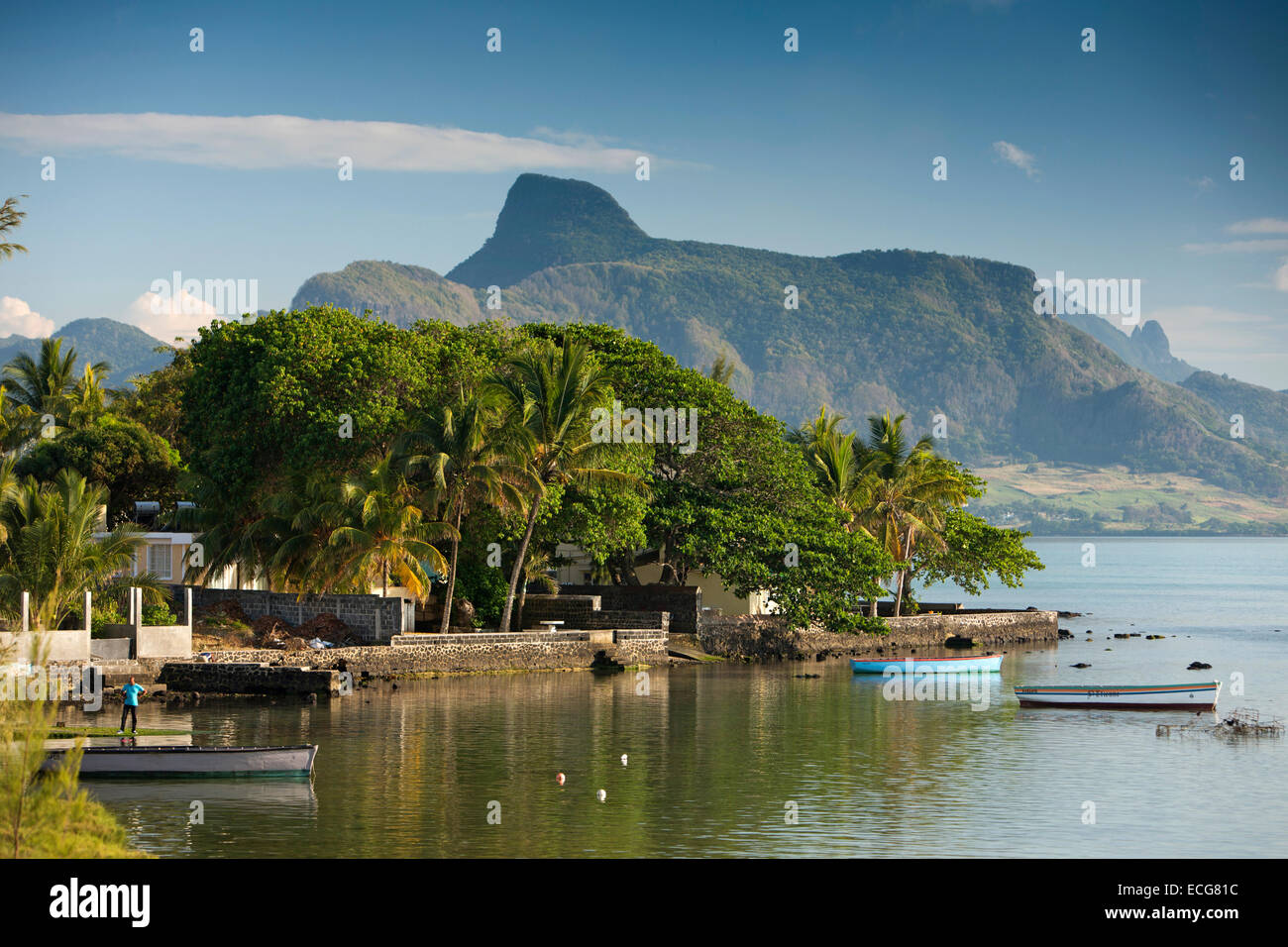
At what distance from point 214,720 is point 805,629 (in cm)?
3004

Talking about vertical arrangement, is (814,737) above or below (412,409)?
below

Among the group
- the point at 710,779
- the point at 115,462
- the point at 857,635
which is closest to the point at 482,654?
the point at 115,462

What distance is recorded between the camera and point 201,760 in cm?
2530

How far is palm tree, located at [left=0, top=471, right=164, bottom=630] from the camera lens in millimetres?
37312

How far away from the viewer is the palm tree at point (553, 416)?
45.6 m

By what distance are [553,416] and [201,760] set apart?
2240 centimetres

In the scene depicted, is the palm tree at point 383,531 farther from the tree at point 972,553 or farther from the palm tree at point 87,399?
the tree at point 972,553

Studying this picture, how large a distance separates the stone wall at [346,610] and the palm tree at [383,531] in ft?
3.27

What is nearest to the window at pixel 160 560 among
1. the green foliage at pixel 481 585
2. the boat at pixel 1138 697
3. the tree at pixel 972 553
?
the green foliage at pixel 481 585

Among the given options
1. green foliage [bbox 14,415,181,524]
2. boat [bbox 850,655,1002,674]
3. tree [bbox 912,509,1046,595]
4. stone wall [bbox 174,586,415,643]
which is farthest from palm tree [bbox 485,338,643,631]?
tree [bbox 912,509,1046,595]

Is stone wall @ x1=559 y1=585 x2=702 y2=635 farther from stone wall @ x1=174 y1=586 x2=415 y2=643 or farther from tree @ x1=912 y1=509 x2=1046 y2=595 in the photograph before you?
tree @ x1=912 y1=509 x2=1046 y2=595
